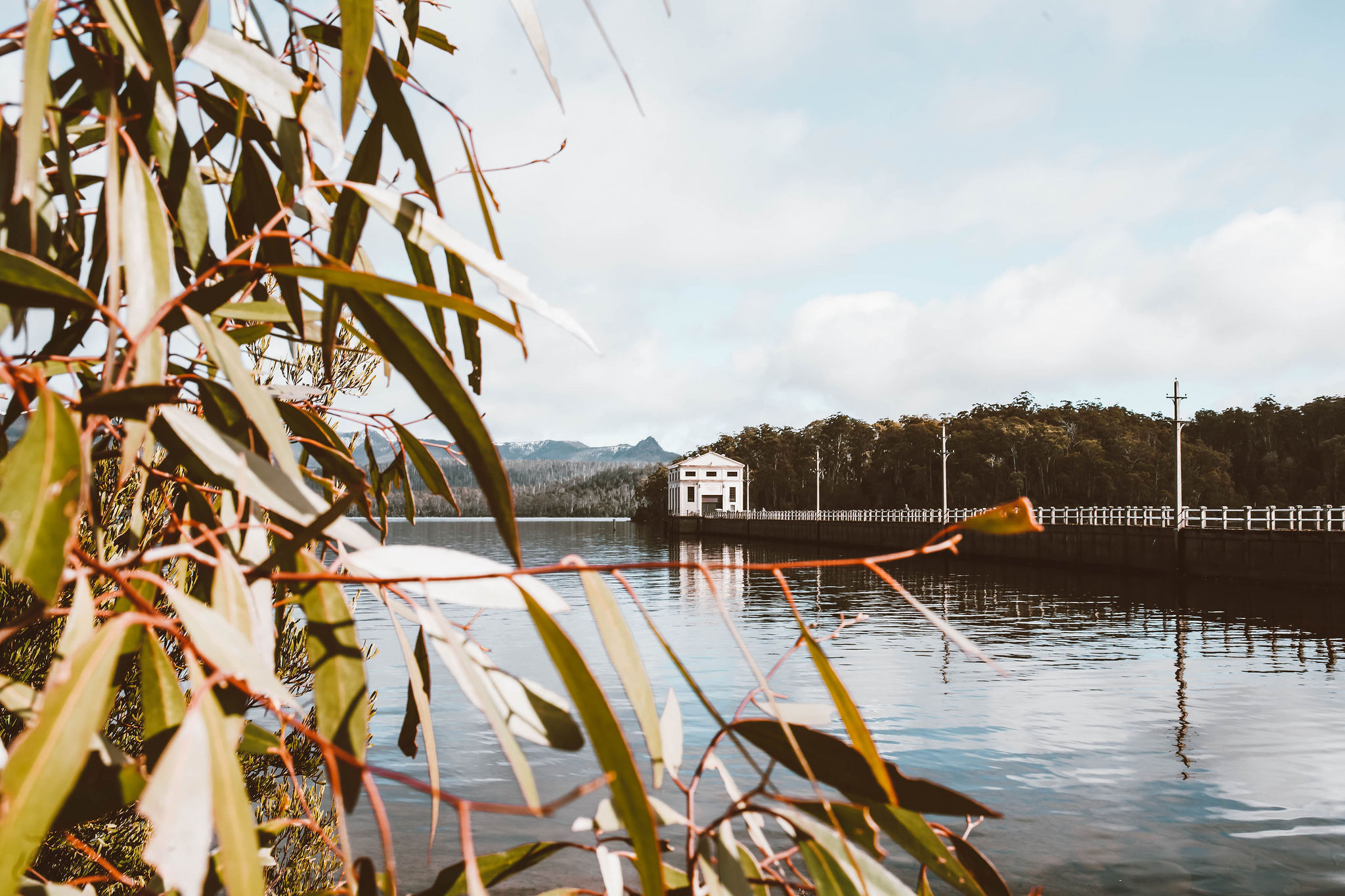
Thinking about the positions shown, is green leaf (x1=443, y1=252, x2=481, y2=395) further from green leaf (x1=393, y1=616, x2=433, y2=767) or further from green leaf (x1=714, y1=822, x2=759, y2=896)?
green leaf (x1=714, y1=822, x2=759, y2=896)

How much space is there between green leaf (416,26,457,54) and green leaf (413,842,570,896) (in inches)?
55.6

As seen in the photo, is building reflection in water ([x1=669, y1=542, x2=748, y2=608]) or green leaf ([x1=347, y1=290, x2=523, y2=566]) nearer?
green leaf ([x1=347, y1=290, x2=523, y2=566])

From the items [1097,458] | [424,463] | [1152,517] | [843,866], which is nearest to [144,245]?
[424,463]

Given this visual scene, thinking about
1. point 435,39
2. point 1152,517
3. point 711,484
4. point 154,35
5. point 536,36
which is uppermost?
point 711,484

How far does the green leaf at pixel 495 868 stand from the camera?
123cm

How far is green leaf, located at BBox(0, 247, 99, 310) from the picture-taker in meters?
0.75

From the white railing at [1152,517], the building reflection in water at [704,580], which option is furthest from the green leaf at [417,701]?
the white railing at [1152,517]

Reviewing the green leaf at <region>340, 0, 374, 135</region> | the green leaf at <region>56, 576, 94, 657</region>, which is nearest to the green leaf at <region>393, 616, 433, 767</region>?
the green leaf at <region>56, 576, 94, 657</region>

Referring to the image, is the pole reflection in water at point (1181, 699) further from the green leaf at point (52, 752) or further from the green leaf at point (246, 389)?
the green leaf at point (52, 752)

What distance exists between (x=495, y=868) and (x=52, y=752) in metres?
0.82

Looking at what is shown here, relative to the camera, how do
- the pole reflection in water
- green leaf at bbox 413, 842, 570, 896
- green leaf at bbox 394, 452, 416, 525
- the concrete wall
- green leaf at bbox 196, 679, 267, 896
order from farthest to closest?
1. the concrete wall
2. the pole reflection in water
3. green leaf at bbox 394, 452, 416, 525
4. green leaf at bbox 413, 842, 570, 896
5. green leaf at bbox 196, 679, 267, 896

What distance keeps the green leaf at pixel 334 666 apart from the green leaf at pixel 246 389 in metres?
0.15

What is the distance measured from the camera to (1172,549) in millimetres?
32062

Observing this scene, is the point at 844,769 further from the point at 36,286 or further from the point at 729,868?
the point at 36,286
